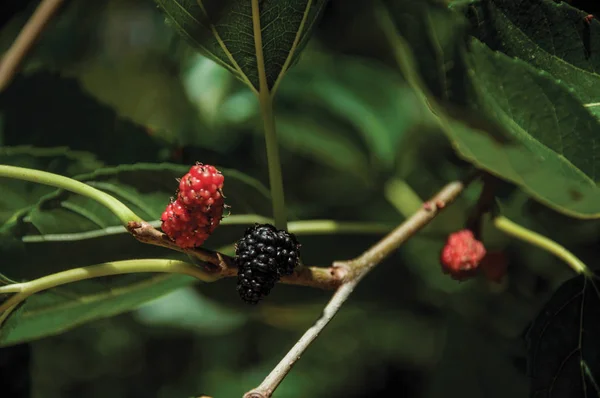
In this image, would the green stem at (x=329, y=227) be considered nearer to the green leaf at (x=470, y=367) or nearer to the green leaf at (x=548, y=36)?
the green leaf at (x=548, y=36)

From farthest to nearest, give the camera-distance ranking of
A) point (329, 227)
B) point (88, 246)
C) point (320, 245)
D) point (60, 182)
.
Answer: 1. point (320, 245)
2. point (329, 227)
3. point (88, 246)
4. point (60, 182)

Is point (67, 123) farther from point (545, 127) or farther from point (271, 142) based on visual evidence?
point (545, 127)

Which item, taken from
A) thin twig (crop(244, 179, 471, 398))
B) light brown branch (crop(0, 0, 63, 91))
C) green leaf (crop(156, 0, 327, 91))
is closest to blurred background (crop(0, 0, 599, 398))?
light brown branch (crop(0, 0, 63, 91))

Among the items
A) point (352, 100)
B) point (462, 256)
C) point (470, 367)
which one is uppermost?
point (352, 100)

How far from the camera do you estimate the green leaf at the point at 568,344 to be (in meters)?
0.85

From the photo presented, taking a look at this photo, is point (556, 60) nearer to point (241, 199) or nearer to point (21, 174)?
point (241, 199)

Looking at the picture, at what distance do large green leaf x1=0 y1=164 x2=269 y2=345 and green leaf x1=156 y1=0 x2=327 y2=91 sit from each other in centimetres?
19

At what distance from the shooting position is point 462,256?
3.21ft

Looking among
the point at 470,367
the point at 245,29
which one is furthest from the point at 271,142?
the point at 470,367

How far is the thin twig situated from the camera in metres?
0.69

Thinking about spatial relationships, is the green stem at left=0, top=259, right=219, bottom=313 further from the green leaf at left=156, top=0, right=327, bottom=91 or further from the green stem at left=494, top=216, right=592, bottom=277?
the green stem at left=494, top=216, right=592, bottom=277

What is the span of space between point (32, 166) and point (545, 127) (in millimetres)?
758

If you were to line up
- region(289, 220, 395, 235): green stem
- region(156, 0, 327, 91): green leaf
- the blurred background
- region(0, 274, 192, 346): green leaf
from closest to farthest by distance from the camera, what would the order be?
region(156, 0, 327, 91): green leaf
region(0, 274, 192, 346): green leaf
region(289, 220, 395, 235): green stem
the blurred background

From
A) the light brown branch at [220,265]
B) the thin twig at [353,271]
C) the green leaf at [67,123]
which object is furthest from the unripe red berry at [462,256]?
the green leaf at [67,123]
